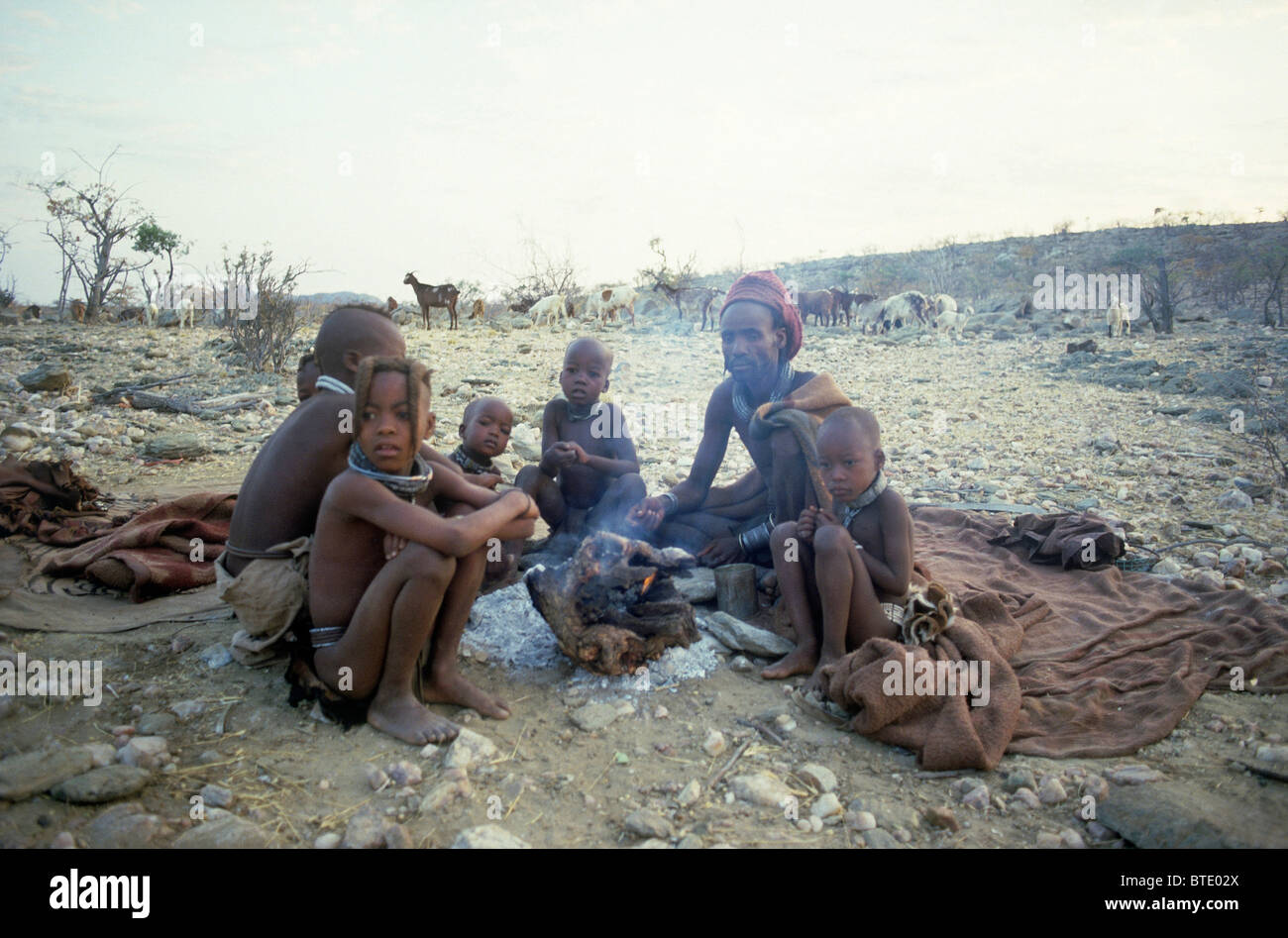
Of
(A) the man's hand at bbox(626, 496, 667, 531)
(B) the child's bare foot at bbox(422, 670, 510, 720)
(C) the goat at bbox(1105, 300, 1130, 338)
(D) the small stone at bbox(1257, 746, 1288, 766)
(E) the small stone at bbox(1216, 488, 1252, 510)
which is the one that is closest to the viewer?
(D) the small stone at bbox(1257, 746, 1288, 766)

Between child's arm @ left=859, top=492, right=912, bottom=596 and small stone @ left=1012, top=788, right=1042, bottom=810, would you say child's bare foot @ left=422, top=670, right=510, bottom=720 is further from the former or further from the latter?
small stone @ left=1012, top=788, right=1042, bottom=810

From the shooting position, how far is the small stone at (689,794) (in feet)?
7.29

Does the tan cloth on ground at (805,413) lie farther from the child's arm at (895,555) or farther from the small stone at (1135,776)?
the small stone at (1135,776)

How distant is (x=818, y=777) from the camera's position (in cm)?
236

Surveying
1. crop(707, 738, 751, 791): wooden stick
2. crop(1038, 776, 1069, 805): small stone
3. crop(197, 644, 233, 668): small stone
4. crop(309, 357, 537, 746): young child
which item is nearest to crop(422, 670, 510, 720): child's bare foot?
crop(309, 357, 537, 746): young child

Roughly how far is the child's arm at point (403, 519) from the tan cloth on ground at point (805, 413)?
1.69 m

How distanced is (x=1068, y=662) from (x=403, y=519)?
2.87 meters

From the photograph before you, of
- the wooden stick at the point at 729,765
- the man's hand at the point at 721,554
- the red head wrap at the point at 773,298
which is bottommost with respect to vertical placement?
the wooden stick at the point at 729,765

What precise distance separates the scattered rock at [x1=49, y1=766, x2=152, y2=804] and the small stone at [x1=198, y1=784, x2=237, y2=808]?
0.58 ft

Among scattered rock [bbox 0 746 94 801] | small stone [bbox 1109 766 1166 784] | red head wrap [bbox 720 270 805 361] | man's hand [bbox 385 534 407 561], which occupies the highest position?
red head wrap [bbox 720 270 805 361]

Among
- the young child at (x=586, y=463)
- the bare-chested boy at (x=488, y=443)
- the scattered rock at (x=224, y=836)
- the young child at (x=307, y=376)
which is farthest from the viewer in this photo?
the young child at (x=586, y=463)

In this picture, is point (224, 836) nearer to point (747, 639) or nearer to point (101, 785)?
point (101, 785)

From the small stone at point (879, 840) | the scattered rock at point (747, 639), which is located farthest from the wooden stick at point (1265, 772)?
the scattered rock at point (747, 639)

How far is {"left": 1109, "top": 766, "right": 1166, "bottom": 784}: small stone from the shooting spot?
2.33 meters
